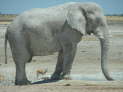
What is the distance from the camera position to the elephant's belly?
10.3m

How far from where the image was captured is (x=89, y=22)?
1060cm

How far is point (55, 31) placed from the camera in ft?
33.8

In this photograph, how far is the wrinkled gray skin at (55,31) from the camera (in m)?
10.2

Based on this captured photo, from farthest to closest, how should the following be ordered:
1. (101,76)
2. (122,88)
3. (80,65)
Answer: (80,65) < (101,76) < (122,88)

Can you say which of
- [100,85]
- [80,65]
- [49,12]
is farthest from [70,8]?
[80,65]

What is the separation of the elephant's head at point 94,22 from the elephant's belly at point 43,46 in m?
0.74

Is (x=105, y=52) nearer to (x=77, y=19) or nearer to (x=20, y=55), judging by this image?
(x=77, y=19)

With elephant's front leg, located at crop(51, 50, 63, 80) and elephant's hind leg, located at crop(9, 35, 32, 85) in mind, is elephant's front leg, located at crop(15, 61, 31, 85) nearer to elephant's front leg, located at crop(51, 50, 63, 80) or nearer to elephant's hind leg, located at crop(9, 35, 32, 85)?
elephant's hind leg, located at crop(9, 35, 32, 85)

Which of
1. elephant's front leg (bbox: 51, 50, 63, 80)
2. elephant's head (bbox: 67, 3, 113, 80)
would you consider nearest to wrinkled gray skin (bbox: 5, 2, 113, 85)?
elephant's head (bbox: 67, 3, 113, 80)

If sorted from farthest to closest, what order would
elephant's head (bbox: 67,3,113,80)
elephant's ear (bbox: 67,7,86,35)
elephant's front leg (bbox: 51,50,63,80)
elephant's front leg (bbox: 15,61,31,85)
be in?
elephant's front leg (bbox: 51,50,63,80) < elephant's front leg (bbox: 15,61,31,85) < elephant's head (bbox: 67,3,113,80) < elephant's ear (bbox: 67,7,86,35)

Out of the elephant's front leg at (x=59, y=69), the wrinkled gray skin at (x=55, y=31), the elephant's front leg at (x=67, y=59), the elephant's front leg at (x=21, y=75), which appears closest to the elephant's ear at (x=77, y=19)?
the wrinkled gray skin at (x=55, y=31)

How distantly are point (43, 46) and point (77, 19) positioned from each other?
1.14m

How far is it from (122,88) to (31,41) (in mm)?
2682

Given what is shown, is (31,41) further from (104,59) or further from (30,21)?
(104,59)
